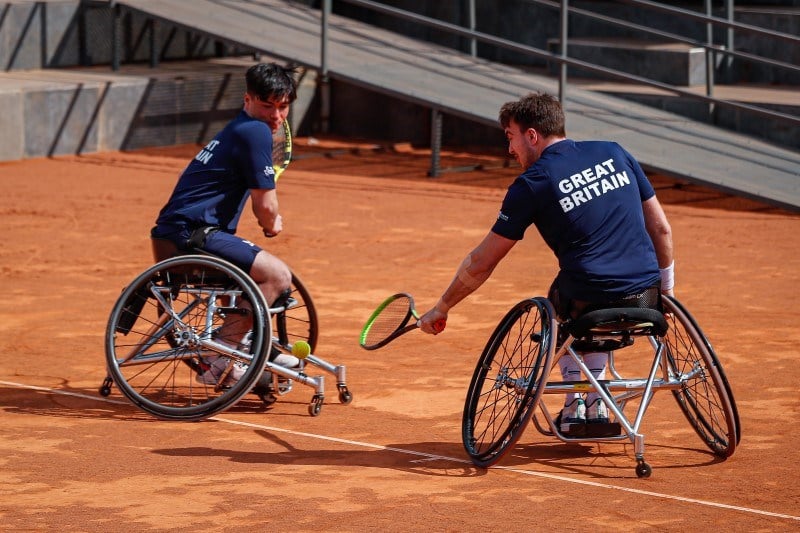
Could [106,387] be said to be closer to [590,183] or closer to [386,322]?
[386,322]

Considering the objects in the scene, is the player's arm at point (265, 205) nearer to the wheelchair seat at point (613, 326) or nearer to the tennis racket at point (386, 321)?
the tennis racket at point (386, 321)

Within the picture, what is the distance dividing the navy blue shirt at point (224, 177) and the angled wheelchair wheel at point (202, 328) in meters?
0.37

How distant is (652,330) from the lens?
6098 millimetres

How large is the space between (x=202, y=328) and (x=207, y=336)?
0.17 metres

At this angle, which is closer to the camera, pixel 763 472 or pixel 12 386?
pixel 763 472

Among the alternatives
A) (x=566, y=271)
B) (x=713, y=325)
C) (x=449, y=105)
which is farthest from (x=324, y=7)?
(x=566, y=271)

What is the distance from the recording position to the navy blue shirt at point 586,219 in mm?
6074

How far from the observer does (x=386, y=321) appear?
23.1 ft

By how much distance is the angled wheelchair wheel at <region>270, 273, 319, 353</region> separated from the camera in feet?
23.8

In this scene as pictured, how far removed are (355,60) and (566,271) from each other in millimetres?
10616

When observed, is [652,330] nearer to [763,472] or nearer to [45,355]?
[763,472]

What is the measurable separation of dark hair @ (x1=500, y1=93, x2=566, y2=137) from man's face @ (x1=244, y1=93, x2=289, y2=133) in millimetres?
1440

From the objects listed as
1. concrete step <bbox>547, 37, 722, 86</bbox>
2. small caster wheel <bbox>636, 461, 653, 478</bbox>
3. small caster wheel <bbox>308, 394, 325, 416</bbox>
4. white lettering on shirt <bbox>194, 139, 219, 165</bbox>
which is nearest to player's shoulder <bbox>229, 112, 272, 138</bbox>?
white lettering on shirt <bbox>194, 139, 219, 165</bbox>

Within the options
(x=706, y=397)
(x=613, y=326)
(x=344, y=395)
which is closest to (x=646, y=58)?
(x=344, y=395)
